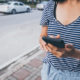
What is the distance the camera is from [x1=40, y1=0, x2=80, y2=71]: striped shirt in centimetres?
112

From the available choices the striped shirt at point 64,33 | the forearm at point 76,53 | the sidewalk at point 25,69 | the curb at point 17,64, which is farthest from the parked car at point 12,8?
the forearm at point 76,53

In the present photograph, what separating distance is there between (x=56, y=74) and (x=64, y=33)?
32 cm

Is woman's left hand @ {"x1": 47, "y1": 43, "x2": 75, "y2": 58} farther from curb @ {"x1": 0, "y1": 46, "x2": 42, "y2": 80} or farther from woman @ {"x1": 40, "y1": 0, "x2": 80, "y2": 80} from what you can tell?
curb @ {"x1": 0, "y1": 46, "x2": 42, "y2": 80}

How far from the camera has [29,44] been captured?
5715mm

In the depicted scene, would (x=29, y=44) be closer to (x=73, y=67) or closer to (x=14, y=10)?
(x=73, y=67)

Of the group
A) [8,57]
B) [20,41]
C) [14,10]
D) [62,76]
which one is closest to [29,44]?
[20,41]

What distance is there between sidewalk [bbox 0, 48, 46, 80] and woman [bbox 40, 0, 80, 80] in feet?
6.27

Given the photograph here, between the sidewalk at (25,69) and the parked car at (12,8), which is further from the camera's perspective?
the parked car at (12,8)

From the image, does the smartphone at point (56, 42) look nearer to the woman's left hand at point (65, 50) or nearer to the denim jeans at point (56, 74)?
the woman's left hand at point (65, 50)

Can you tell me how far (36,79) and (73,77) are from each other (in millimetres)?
1940

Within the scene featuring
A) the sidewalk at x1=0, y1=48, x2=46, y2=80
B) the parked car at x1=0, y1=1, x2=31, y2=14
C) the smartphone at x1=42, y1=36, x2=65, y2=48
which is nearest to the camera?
the smartphone at x1=42, y1=36, x2=65, y2=48

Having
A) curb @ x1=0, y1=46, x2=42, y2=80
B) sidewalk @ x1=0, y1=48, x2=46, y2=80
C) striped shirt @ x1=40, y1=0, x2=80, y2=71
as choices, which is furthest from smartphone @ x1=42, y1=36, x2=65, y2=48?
curb @ x1=0, y1=46, x2=42, y2=80

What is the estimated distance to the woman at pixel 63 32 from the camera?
113 cm

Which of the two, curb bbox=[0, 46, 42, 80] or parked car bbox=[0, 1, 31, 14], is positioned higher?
curb bbox=[0, 46, 42, 80]
